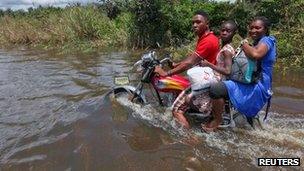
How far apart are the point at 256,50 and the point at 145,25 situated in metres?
11.8

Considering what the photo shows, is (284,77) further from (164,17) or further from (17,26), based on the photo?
(17,26)

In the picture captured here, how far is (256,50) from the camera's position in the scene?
514 cm

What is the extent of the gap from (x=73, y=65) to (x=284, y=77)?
6.64 metres

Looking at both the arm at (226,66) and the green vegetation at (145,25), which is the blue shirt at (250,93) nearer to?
the arm at (226,66)

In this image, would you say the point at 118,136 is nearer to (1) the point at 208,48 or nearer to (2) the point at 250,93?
(1) the point at 208,48

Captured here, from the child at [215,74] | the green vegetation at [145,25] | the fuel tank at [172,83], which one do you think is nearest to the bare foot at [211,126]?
the child at [215,74]

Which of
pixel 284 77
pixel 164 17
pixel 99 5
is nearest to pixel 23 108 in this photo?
pixel 284 77

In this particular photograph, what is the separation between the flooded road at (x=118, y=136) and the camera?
517 centimetres

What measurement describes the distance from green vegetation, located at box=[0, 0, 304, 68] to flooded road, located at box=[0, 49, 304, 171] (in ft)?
14.0

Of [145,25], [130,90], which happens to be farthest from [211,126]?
[145,25]

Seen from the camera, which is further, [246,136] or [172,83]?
[172,83]

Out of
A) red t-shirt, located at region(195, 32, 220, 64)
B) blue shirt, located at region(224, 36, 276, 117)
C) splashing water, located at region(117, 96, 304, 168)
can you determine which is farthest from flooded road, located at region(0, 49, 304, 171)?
red t-shirt, located at region(195, 32, 220, 64)

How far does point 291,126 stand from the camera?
656 cm

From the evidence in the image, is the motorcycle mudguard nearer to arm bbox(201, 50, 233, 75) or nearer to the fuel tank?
the fuel tank
